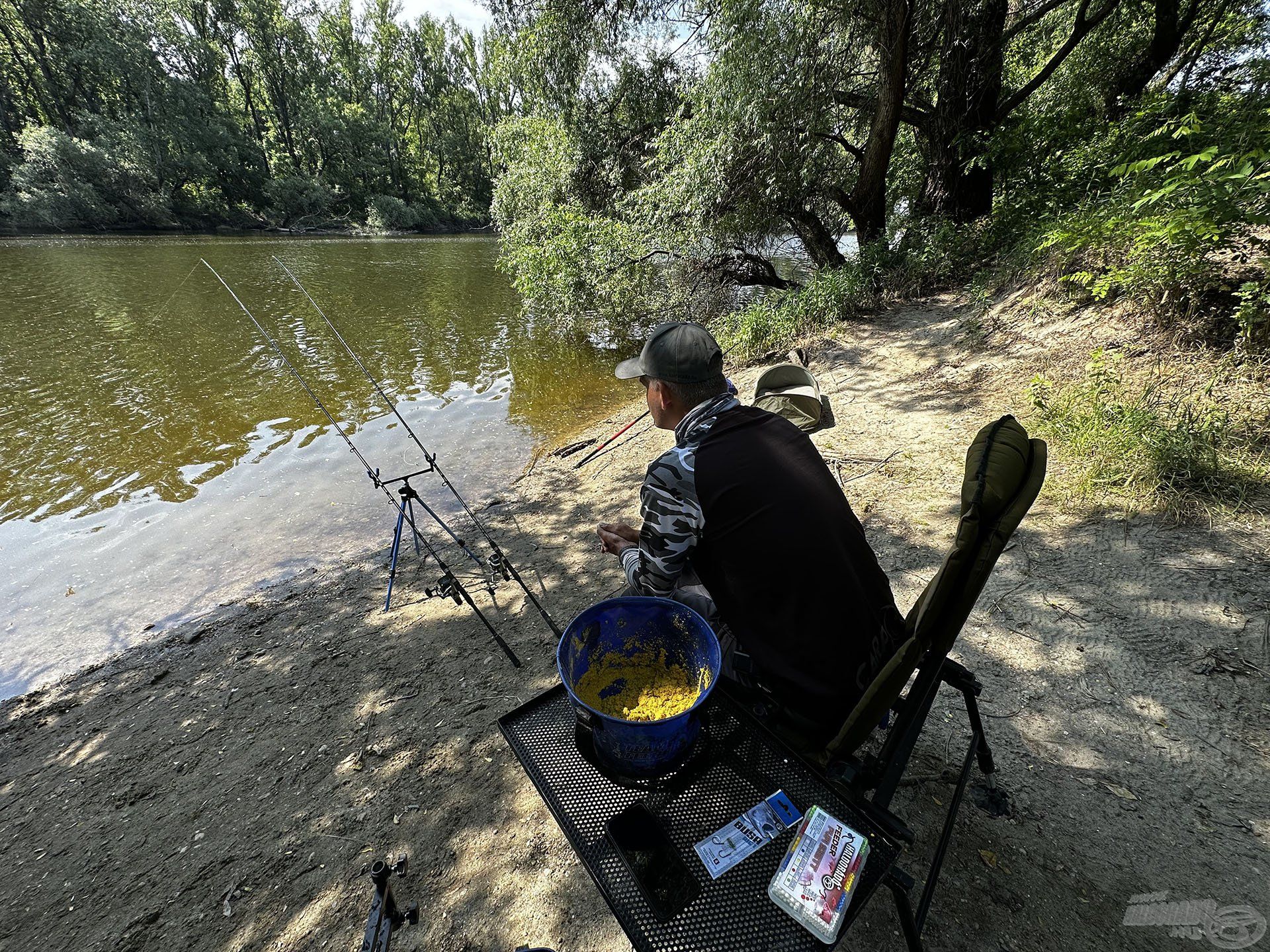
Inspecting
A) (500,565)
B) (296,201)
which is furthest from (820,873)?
(296,201)

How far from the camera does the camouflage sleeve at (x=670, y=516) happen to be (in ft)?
6.21

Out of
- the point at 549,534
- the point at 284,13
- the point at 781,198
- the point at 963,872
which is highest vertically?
the point at 284,13

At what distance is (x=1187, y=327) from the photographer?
4.23 m

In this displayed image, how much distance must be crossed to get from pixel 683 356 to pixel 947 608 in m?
1.26

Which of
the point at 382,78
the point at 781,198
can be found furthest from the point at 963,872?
the point at 382,78

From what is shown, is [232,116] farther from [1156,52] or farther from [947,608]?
[947,608]

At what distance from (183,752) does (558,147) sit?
40.7ft

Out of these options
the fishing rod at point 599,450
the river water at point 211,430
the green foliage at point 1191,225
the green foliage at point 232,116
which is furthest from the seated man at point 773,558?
the green foliage at point 232,116

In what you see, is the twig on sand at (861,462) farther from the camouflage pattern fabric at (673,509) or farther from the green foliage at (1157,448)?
the camouflage pattern fabric at (673,509)

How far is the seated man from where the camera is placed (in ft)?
5.51

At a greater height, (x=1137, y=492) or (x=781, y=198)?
(x=781, y=198)

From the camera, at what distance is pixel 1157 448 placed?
137 inches

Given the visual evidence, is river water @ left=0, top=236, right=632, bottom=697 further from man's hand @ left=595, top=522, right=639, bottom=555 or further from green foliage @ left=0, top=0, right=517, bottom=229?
green foliage @ left=0, top=0, right=517, bottom=229

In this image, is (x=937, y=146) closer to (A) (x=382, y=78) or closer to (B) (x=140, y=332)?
(B) (x=140, y=332)
